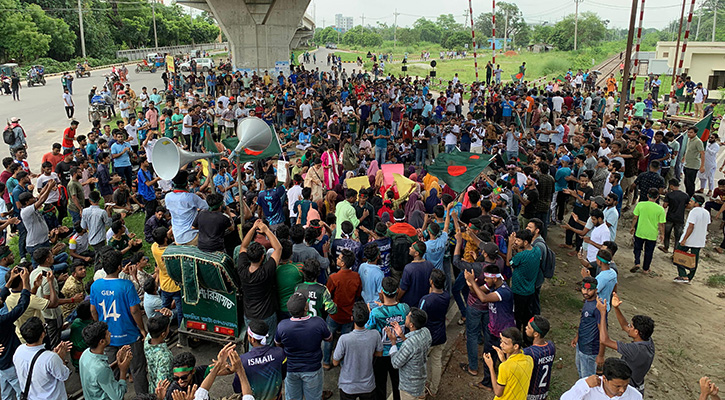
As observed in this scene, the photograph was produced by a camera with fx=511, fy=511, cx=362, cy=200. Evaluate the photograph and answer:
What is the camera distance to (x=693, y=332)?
7.80 metres

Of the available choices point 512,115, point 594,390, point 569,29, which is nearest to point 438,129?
point 512,115

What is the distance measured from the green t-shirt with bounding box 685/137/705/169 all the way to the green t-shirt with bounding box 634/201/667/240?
4356 millimetres

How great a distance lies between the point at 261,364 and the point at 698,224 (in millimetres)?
8019

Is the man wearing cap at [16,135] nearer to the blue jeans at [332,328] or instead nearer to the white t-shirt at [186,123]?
the white t-shirt at [186,123]

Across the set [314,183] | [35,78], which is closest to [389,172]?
[314,183]

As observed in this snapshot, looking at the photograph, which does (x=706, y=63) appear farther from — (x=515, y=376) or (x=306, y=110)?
(x=515, y=376)

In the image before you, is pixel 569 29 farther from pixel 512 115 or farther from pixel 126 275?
pixel 126 275

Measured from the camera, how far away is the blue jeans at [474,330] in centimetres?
614

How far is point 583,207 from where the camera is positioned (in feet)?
32.6

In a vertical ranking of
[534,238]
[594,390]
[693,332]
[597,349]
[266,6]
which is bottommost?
[693,332]

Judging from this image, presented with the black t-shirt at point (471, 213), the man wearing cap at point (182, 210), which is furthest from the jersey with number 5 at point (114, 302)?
the black t-shirt at point (471, 213)

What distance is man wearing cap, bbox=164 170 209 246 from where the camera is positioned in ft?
23.2

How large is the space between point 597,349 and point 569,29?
9006cm

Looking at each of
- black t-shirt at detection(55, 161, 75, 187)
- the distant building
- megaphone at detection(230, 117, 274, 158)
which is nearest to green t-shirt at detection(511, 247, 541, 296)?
megaphone at detection(230, 117, 274, 158)
